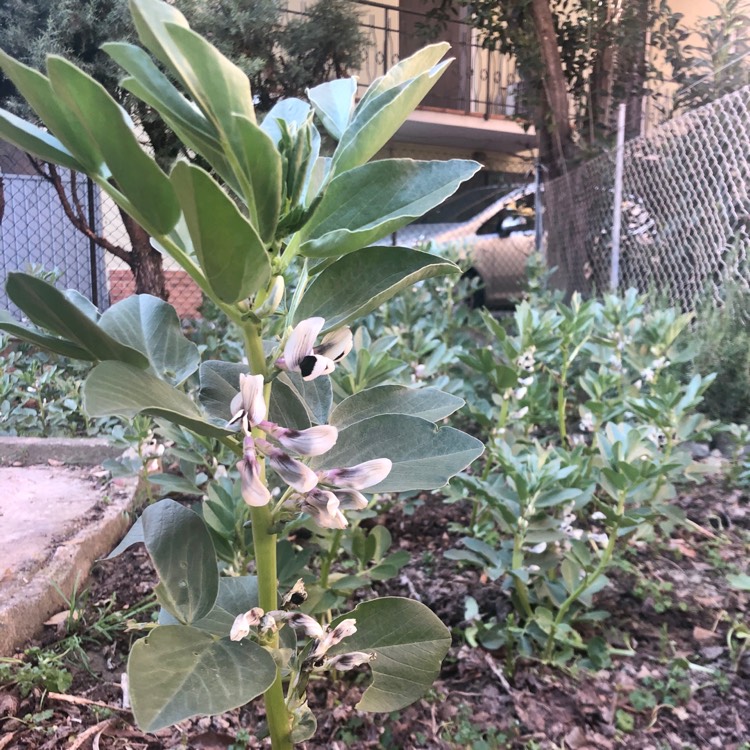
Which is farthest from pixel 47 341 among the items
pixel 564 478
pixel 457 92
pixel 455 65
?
pixel 457 92

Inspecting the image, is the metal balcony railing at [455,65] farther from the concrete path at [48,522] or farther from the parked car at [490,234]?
the concrete path at [48,522]

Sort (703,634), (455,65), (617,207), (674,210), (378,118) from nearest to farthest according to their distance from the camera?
(378,118), (703,634), (674,210), (617,207), (455,65)

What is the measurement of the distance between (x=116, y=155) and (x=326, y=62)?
22.2ft

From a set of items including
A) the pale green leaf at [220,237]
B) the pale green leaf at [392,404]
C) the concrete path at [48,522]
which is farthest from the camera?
the concrete path at [48,522]

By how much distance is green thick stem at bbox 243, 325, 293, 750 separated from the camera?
0.74 meters

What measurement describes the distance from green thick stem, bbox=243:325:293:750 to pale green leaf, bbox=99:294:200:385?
13 centimetres

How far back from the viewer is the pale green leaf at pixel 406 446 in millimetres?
773

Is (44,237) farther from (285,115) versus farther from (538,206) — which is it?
(285,115)

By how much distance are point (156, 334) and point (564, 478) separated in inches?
46.1

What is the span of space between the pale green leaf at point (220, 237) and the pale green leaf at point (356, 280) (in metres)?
0.12

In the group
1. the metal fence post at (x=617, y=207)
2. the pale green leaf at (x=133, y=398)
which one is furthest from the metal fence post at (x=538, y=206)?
the pale green leaf at (x=133, y=398)

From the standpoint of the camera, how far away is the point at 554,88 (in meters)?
5.96

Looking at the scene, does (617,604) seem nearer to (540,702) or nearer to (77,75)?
(540,702)

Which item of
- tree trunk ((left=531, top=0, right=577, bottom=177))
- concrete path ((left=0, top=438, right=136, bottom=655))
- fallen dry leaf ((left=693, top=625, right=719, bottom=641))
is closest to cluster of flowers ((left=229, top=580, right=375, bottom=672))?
concrete path ((left=0, top=438, right=136, bottom=655))
